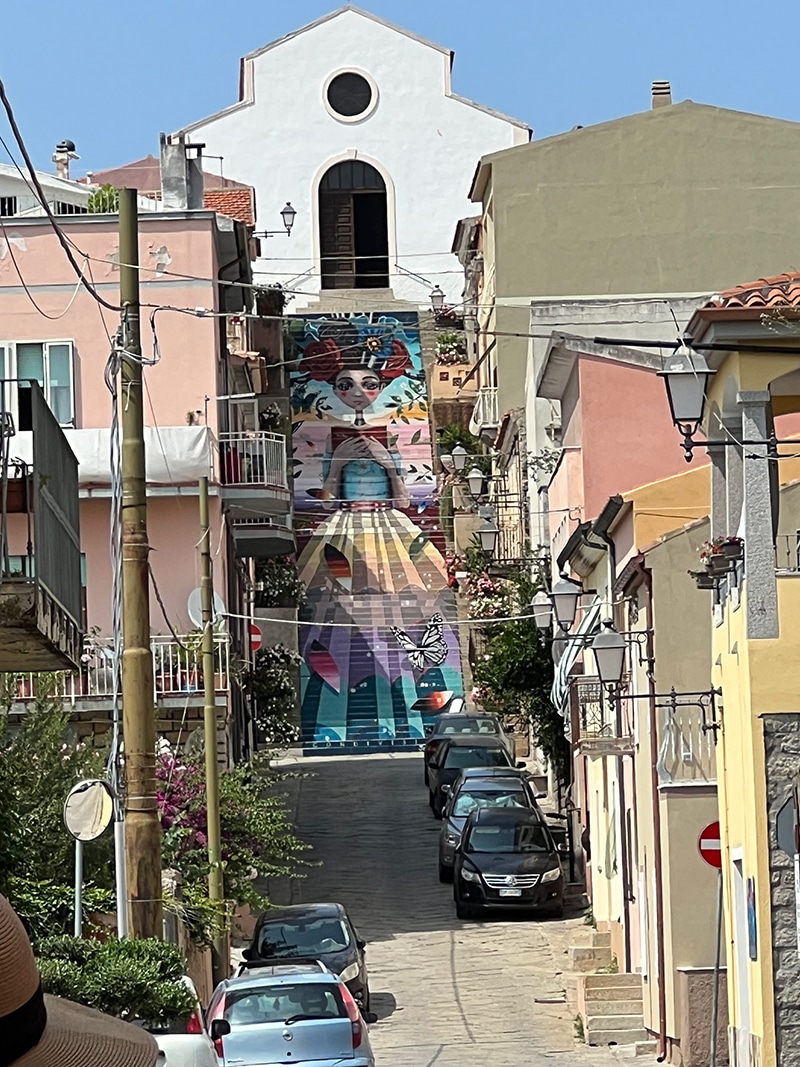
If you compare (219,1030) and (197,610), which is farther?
(197,610)

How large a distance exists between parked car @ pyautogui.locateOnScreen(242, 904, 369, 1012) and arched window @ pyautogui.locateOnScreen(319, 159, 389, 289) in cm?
6021

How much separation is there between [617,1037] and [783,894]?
24.4 feet

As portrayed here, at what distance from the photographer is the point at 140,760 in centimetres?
1429

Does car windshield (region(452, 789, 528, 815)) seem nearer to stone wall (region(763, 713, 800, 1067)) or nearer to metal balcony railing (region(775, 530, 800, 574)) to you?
metal balcony railing (region(775, 530, 800, 574))

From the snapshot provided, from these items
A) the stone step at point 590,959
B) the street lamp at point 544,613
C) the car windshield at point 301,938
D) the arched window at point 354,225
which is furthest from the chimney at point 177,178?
the arched window at point 354,225

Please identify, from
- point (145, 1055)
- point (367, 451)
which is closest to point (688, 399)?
point (145, 1055)

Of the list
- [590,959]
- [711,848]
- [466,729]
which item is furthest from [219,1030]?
[466,729]

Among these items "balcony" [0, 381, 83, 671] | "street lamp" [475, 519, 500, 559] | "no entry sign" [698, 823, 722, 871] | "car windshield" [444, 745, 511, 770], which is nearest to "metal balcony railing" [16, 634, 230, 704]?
"street lamp" [475, 519, 500, 559]

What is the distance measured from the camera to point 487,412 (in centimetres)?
5738

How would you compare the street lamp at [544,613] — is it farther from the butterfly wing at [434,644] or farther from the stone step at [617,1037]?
the butterfly wing at [434,644]

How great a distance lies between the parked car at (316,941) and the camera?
2512 centimetres

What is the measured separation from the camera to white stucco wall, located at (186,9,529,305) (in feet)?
280

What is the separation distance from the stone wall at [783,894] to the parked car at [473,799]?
17376 millimetres

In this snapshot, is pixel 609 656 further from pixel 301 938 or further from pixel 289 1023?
pixel 301 938
